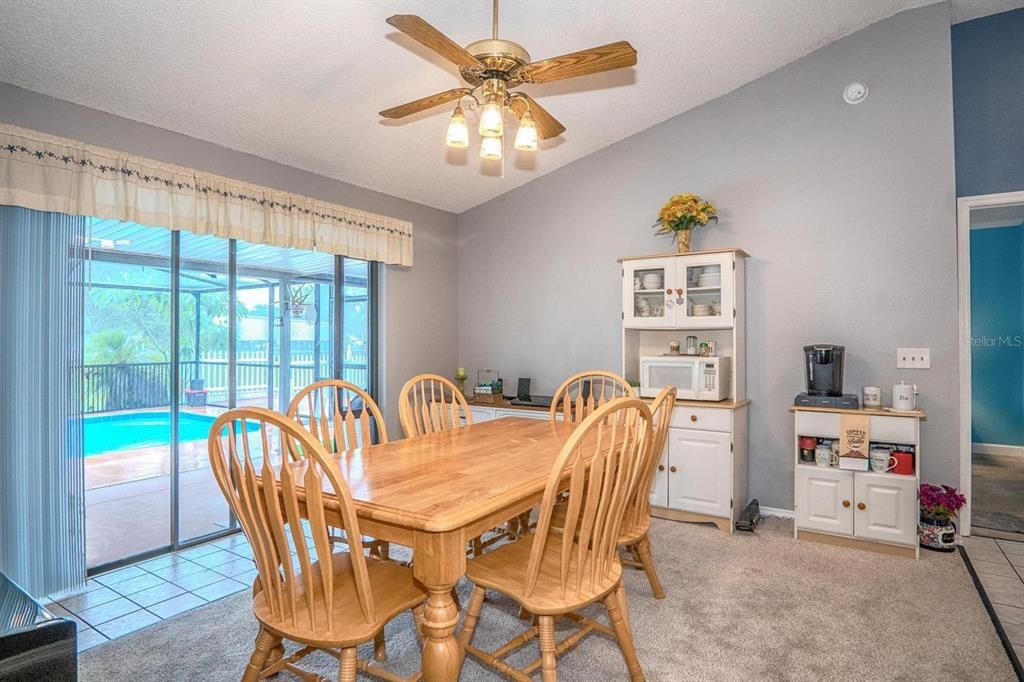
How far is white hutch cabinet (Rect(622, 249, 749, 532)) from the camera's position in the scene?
3.48m

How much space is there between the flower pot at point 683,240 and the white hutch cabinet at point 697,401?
99 millimetres

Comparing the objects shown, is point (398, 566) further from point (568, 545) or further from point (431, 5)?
point (431, 5)

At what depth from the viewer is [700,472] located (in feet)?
11.6

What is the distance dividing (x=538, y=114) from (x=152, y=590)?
280cm

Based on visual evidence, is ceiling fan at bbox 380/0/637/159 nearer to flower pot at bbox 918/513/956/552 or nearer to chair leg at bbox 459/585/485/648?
chair leg at bbox 459/585/485/648

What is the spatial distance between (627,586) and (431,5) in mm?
2821

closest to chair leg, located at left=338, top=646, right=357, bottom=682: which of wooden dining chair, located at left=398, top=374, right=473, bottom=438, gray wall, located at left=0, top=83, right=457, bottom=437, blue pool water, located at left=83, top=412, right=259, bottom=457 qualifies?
wooden dining chair, located at left=398, top=374, right=473, bottom=438

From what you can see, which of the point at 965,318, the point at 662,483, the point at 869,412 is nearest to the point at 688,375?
the point at 662,483

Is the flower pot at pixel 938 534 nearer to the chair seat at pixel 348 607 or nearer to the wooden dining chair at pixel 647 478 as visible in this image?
the wooden dining chair at pixel 647 478

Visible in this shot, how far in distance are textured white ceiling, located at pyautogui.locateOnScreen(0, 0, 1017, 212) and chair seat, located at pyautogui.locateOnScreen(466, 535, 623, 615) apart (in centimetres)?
231

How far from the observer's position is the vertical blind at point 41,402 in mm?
2504

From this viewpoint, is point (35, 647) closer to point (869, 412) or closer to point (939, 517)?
point (869, 412)

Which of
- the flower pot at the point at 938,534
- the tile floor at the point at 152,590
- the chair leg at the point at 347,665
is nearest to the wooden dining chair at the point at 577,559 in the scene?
the chair leg at the point at 347,665

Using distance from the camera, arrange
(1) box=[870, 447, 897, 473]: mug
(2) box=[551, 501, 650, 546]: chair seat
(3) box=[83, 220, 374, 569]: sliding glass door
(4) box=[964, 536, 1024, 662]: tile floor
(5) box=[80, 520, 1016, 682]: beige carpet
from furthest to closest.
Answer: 1. (1) box=[870, 447, 897, 473]: mug
2. (3) box=[83, 220, 374, 569]: sliding glass door
3. (4) box=[964, 536, 1024, 662]: tile floor
4. (2) box=[551, 501, 650, 546]: chair seat
5. (5) box=[80, 520, 1016, 682]: beige carpet
